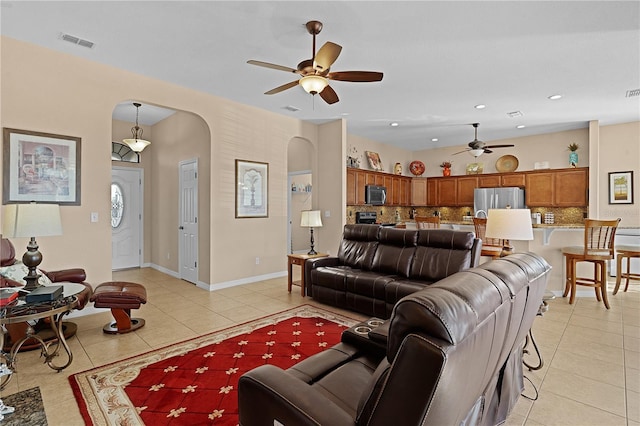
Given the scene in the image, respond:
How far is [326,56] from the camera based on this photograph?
2832mm

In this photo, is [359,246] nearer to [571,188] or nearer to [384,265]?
[384,265]

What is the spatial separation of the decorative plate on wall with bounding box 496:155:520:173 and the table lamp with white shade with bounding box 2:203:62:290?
8.72 m

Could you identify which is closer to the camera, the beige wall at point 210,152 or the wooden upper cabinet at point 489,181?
the beige wall at point 210,152

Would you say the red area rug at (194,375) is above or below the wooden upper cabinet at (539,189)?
below

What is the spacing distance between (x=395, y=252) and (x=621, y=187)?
569cm

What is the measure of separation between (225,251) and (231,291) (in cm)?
65

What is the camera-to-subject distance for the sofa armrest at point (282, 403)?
1.15m

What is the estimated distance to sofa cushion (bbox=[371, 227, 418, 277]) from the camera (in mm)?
4059

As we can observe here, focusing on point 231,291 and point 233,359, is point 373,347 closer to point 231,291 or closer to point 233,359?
point 233,359

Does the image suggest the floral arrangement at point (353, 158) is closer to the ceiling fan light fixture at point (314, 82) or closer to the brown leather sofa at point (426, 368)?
the ceiling fan light fixture at point (314, 82)

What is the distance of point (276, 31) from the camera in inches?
126

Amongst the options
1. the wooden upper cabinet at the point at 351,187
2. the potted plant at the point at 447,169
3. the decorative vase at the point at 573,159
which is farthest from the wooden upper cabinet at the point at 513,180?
the wooden upper cabinet at the point at 351,187

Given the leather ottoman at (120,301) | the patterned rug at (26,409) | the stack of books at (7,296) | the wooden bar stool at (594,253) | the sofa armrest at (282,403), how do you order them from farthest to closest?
1. the wooden bar stool at (594,253)
2. the leather ottoman at (120,301)
3. the stack of books at (7,296)
4. the patterned rug at (26,409)
5. the sofa armrest at (282,403)

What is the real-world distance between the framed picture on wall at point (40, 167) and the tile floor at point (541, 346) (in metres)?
1.46
